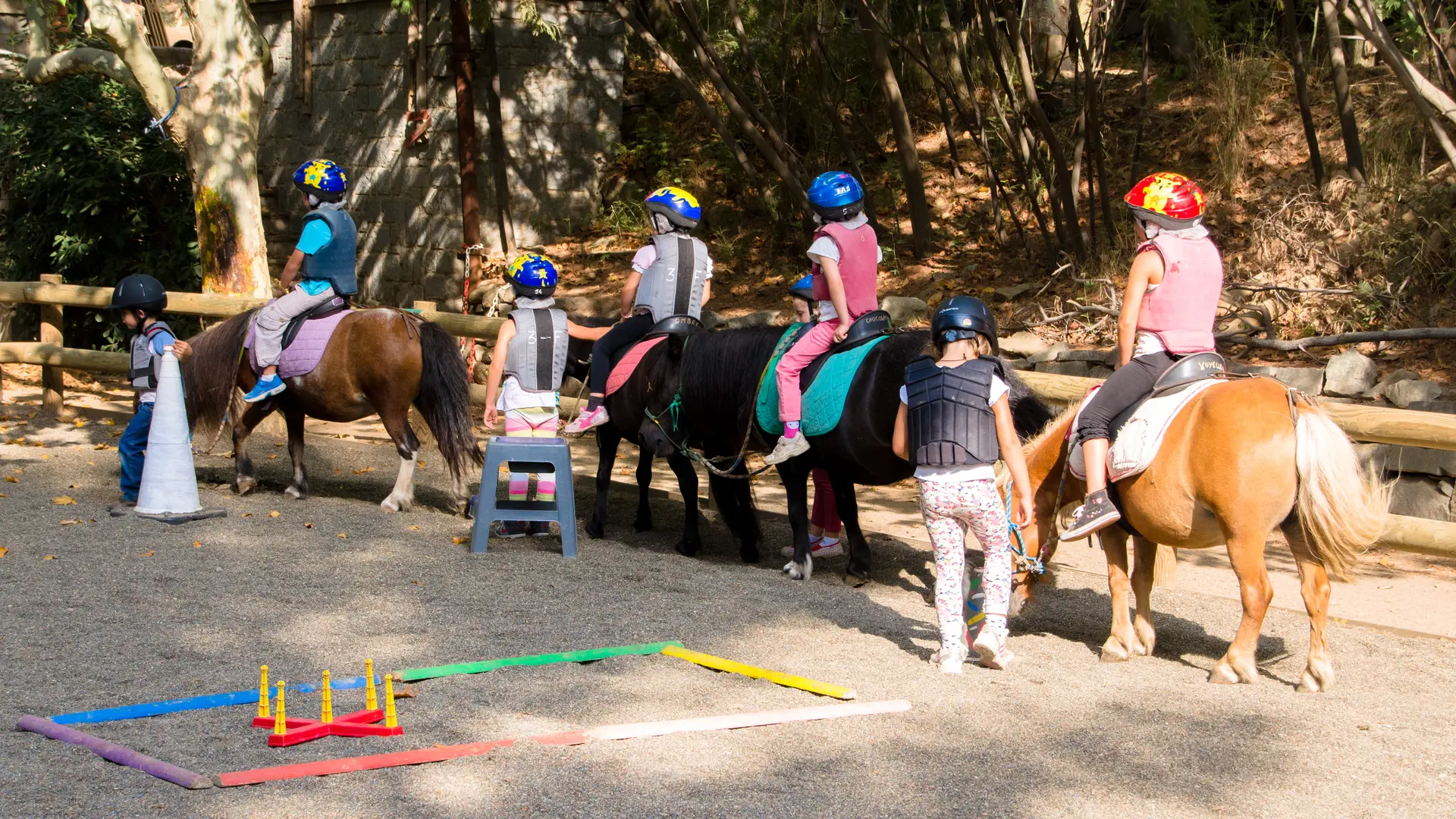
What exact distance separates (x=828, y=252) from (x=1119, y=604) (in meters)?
2.17

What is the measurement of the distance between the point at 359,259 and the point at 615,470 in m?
7.42

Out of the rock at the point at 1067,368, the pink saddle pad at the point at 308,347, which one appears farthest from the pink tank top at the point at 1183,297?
the pink saddle pad at the point at 308,347

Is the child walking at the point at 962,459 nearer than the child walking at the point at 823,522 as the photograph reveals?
Yes

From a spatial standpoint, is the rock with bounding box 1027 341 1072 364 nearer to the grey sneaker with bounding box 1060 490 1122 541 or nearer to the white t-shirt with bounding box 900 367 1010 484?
the grey sneaker with bounding box 1060 490 1122 541

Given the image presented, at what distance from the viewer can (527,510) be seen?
7.20 m

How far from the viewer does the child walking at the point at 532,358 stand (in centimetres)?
719

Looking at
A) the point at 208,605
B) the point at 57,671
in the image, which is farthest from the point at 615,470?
the point at 57,671

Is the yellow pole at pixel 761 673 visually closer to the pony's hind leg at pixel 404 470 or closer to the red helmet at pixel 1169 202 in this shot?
the red helmet at pixel 1169 202

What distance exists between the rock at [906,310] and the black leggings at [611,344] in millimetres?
3890

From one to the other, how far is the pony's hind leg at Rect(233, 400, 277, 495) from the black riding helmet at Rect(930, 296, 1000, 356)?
5055 millimetres

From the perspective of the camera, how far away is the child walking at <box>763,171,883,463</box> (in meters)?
6.43

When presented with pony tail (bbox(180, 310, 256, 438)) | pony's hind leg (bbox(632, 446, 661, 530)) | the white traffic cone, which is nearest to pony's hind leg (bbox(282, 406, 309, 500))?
pony tail (bbox(180, 310, 256, 438))

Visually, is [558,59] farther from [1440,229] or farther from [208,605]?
[208,605]

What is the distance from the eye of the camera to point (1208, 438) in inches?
190
